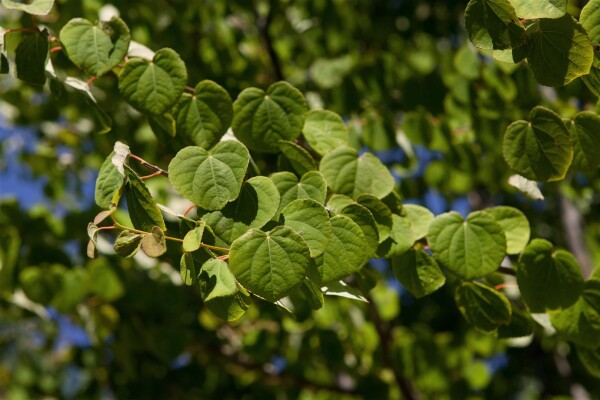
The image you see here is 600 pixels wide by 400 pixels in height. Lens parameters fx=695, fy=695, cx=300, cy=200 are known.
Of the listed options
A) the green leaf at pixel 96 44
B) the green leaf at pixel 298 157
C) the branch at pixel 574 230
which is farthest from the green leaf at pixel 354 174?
the branch at pixel 574 230

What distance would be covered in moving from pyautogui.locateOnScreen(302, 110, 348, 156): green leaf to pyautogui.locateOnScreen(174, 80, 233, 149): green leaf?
0.14 metres

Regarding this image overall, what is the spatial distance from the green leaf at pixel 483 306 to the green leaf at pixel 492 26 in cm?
37

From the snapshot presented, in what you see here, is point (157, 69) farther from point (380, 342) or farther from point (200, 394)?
point (200, 394)

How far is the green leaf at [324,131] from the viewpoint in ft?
3.57

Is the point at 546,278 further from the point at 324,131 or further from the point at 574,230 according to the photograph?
the point at 574,230

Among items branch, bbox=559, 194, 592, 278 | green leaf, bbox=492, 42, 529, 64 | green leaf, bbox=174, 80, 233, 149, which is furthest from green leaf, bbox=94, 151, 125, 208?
branch, bbox=559, 194, 592, 278

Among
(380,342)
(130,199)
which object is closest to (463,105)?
(380,342)

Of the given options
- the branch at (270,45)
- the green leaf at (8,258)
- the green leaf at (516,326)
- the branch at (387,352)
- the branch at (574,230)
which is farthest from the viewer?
the branch at (574,230)

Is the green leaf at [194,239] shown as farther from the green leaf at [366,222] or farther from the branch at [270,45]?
the branch at [270,45]

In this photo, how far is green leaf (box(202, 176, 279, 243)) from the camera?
86 centimetres

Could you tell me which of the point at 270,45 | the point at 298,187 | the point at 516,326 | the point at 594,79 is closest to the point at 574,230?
the point at 270,45

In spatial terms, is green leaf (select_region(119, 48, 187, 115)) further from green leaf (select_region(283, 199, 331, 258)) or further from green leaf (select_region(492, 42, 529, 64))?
green leaf (select_region(492, 42, 529, 64))

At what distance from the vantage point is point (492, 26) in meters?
0.84

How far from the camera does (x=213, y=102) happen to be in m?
1.01
